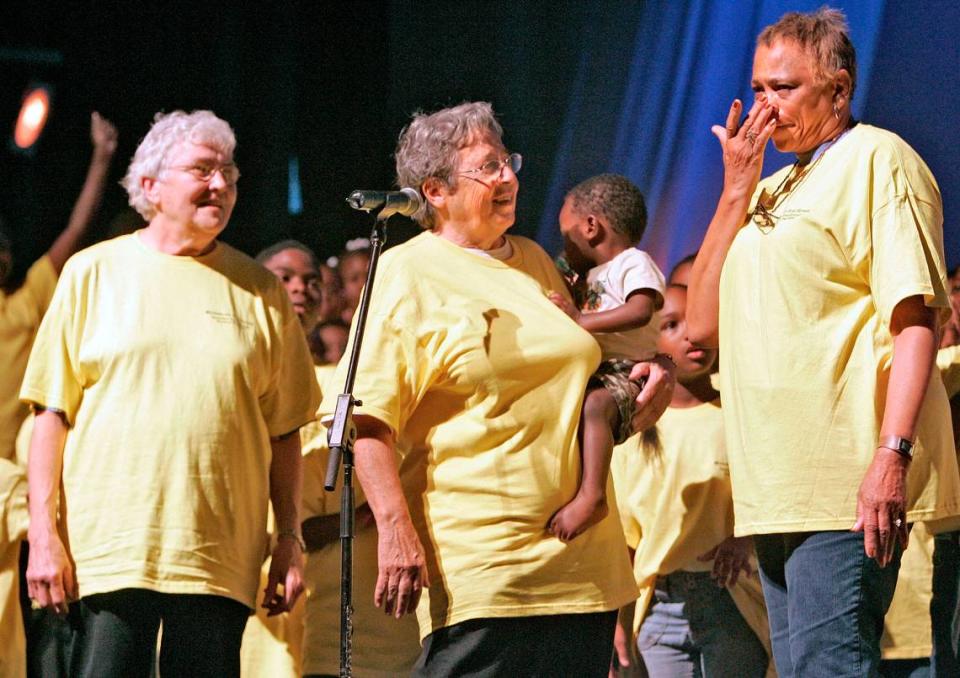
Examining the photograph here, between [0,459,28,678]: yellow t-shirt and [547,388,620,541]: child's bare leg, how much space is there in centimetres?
198

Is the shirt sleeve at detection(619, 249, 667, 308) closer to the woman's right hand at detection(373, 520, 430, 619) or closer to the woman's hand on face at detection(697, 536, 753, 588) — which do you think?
the woman's hand on face at detection(697, 536, 753, 588)

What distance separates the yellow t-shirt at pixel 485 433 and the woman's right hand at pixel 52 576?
85cm

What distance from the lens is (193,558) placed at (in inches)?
132

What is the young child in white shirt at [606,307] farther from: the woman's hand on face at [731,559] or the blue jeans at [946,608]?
the blue jeans at [946,608]

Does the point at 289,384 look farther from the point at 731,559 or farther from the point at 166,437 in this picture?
the point at 731,559

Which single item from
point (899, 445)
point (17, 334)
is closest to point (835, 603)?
point (899, 445)

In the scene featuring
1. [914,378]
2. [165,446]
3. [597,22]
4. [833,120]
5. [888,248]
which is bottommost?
[165,446]

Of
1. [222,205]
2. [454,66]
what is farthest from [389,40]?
[222,205]

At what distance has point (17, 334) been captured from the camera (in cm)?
488

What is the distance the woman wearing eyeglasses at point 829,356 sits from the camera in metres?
2.59

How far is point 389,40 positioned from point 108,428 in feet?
9.54

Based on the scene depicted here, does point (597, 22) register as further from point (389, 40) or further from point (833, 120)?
point (833, 120)

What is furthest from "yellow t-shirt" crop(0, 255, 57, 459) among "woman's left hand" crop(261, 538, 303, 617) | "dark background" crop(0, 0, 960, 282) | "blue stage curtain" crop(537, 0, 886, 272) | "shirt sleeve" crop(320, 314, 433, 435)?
"shirt sleeve" crop(320, 314, 433, 435)

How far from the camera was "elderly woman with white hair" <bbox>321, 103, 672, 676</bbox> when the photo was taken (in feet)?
9.62
